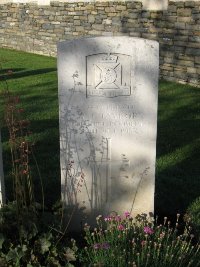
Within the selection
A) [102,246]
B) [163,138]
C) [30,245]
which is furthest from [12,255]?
[163,138]

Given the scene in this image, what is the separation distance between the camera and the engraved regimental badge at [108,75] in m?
3.02

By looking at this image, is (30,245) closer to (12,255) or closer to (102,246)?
(12,255)

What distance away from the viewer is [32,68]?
1111 cm

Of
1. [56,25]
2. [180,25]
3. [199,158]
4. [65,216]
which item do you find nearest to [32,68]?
[56,25]

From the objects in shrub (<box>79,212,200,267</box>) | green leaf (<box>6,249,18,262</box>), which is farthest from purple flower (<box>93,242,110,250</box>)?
green leaf (<box>6,249,18,262</box>)

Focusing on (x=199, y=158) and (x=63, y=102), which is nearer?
(x=63, y=102)

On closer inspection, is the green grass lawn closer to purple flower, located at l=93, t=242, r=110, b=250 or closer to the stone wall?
the stone wall

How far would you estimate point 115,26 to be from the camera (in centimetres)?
1024

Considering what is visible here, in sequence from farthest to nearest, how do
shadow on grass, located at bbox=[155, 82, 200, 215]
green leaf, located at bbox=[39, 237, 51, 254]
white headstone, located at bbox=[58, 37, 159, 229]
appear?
shadow on grass, located at bbox=[155, 82, 200, 215] → white headstone, located at bbox=[58, 37, 159, 229] → green leaf, located at bbox=[39, 237, 51, 254]

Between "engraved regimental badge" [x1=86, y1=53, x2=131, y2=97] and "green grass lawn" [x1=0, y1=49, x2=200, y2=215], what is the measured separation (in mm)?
741

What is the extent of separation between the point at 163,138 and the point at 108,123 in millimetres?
2592

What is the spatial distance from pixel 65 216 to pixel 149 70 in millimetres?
1301

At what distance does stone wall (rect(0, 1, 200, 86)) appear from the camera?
8359 millimetres

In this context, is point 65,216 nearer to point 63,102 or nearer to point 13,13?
point 63,102
